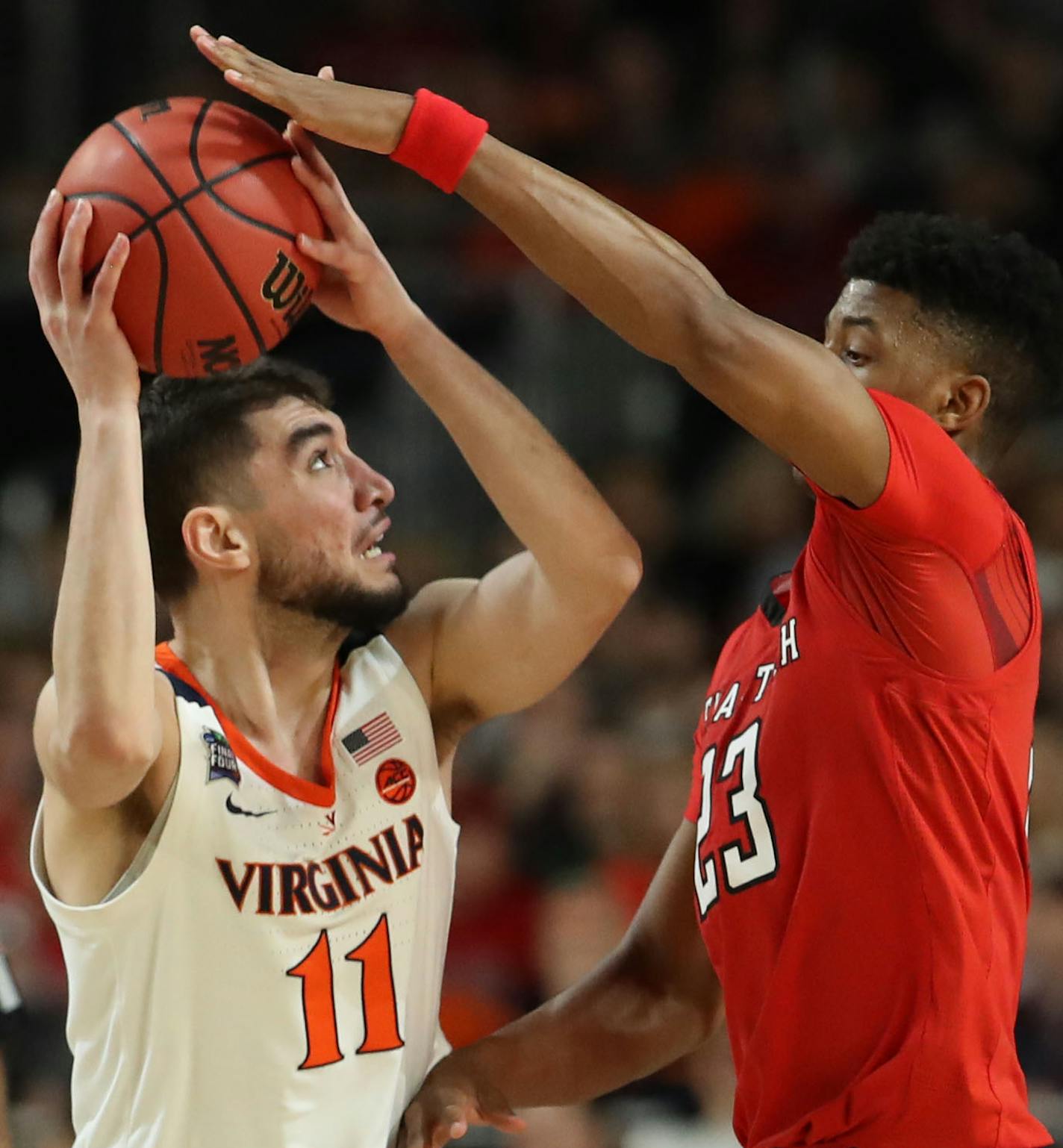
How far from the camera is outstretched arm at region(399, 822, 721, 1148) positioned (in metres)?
3.59

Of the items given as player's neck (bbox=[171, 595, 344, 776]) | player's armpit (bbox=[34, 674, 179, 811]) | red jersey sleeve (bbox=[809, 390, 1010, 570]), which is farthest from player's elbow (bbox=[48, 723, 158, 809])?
red jersey sleeve (bbox=[809, 390, 1010, 570])

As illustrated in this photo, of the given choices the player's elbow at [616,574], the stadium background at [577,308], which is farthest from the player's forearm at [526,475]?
the stadium background at [577,308]

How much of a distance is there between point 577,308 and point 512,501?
15.3 feet

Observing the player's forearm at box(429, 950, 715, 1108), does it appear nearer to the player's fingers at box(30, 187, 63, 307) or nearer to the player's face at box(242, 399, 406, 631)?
the player's face at box(242, 399, 406, 631)

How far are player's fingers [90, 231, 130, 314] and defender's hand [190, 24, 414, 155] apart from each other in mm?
318

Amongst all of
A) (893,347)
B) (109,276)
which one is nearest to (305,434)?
(109,276)

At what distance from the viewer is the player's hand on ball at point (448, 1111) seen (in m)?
3.18

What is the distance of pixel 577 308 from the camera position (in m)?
7.71

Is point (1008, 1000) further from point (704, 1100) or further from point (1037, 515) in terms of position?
point (1037, 515)

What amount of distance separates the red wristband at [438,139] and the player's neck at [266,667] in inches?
35.8

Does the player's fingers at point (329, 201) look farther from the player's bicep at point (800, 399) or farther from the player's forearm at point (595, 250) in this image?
the player's bicep at point (800, 399)

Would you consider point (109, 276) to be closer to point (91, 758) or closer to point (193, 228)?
point (193, 228)

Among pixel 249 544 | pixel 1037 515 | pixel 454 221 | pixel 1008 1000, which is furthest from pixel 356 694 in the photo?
pixel 454 221

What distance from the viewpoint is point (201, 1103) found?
3.03m
